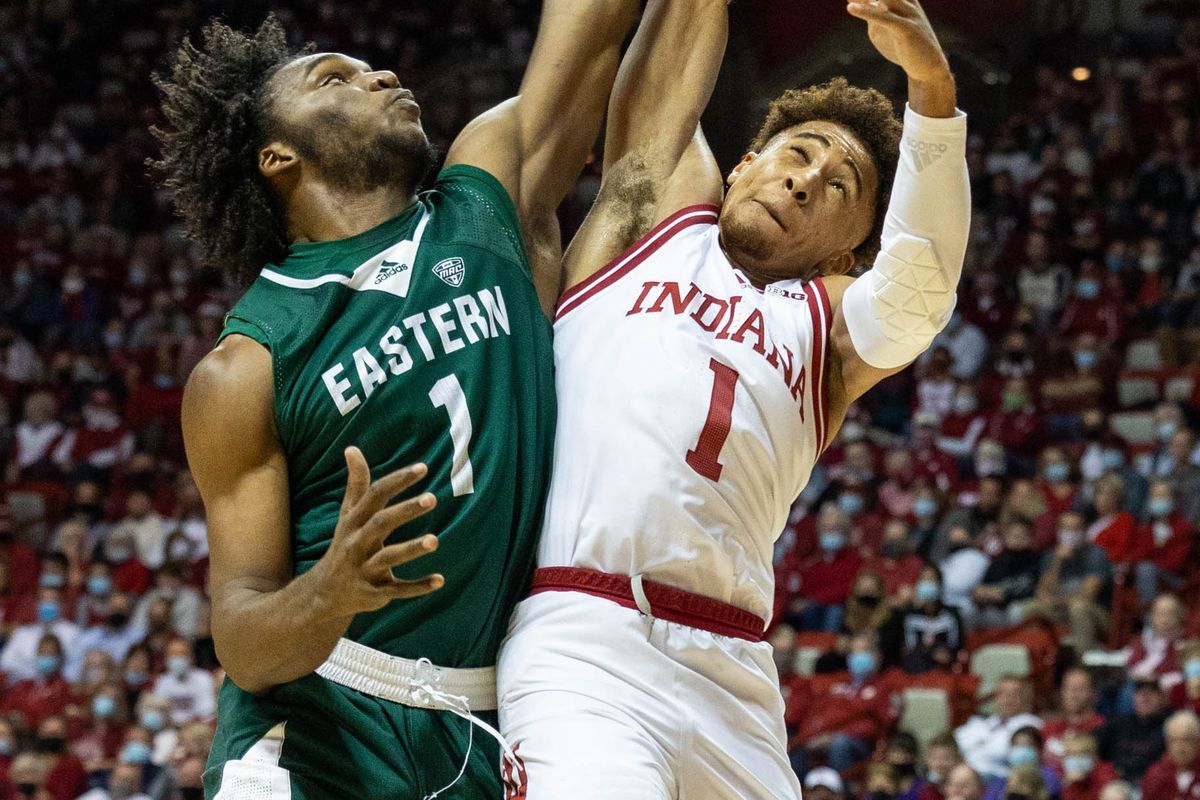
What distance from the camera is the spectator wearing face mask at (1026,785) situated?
8727 millimetres

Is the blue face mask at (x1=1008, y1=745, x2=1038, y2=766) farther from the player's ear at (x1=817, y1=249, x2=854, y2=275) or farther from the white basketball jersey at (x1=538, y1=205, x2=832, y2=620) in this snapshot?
the white basketball jersey at (x1=538, y1=205, x2=832, y2=620)

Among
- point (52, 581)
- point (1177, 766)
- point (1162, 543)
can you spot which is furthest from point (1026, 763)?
point (52, 581)

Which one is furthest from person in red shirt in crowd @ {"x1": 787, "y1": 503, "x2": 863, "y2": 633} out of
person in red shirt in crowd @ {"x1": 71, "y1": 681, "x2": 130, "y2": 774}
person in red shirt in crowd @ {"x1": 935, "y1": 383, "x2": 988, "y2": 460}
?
person in red shirt in crowd @ {"x1": 71, "y1": 681, "x2": 130, "y2": 774}

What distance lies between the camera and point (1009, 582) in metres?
11.0

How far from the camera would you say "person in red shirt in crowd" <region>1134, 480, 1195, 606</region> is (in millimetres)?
10414

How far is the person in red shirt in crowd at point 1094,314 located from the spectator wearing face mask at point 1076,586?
2.89 meters

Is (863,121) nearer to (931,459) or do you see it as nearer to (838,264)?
(838,264)

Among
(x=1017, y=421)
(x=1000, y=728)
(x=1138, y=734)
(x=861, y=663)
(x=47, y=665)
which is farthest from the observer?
(x=1017, y=421)

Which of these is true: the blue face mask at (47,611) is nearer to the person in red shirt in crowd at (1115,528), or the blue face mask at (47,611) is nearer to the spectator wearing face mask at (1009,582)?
the spectator wearing face mask at (1009,582)

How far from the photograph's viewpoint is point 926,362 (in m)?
13.9

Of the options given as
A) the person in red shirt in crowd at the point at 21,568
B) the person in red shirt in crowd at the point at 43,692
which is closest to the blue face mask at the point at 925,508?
the person in red shirt in crowd at the point at 43,692

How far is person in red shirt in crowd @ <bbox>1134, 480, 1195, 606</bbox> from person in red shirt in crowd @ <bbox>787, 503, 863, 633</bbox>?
199cm

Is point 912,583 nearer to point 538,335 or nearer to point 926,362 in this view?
point 926,362

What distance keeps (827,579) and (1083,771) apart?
3060 millimetres
